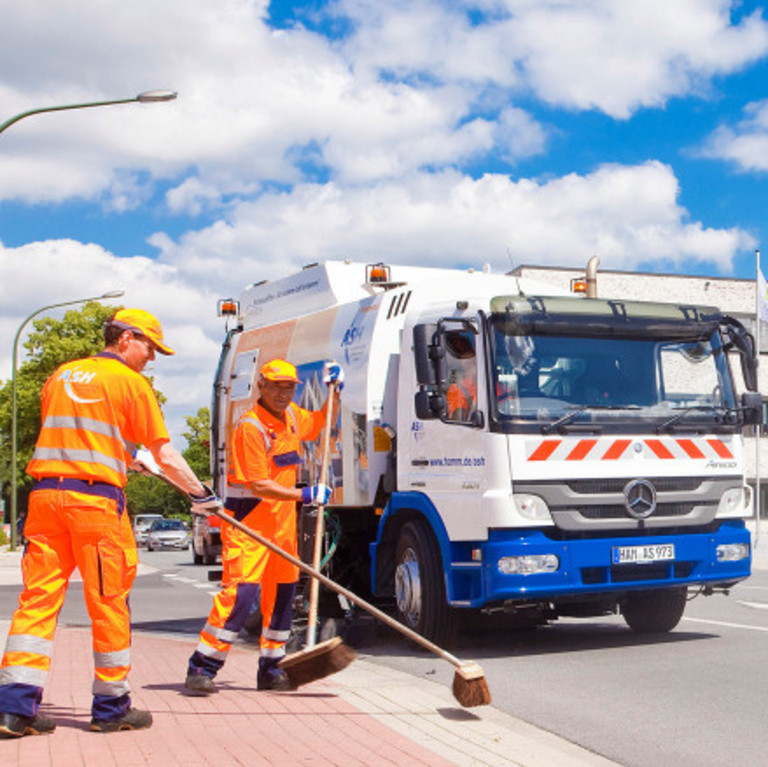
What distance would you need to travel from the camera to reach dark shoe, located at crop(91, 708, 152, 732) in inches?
235

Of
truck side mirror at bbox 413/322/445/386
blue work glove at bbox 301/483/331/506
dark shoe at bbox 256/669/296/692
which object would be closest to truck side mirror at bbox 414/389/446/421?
truck side mirror at bbox 413/322/445/386

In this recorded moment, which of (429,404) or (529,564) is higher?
(429,404)

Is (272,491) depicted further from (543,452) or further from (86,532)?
(543,452)

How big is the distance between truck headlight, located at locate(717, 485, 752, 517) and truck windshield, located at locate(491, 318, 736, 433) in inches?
21.1

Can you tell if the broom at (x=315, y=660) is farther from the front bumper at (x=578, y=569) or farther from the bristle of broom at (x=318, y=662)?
the front bumper at (x=578, y=569)

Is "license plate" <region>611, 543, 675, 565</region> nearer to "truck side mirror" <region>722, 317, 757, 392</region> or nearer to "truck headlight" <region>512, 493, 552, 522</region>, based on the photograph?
"truck headlight" <region>512, 493, 552, 522</region>

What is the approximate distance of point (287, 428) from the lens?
8039 mm

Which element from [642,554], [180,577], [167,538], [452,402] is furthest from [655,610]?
[167,538]

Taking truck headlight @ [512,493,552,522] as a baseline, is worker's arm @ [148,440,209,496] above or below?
above

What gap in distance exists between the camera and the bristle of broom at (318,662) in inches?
277

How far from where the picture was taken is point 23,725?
5.81 meters

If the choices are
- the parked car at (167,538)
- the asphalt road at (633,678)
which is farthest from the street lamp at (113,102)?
the parked car at (167,538)

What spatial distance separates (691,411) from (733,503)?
0.79m

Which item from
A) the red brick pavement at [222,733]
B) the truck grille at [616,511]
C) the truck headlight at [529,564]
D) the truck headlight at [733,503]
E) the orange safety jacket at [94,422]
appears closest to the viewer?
the red brick pavement at [222,733]
